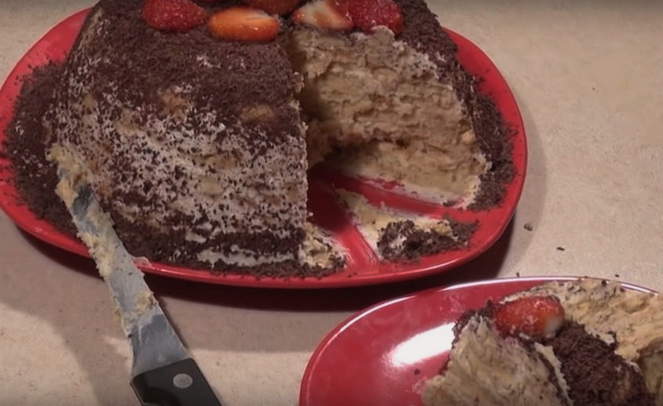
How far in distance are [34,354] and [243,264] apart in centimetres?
40

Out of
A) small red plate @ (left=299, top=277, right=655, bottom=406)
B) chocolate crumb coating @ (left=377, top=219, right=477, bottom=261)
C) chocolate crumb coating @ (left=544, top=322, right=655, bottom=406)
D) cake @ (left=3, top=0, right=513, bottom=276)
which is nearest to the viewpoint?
chocolate crumb coating @ (left=544, top=322, right=655, bottom=406)

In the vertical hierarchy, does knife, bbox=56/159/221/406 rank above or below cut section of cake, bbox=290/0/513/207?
below

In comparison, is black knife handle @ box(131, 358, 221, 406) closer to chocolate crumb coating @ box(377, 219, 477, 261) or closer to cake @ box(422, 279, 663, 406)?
cake @ box(422, 279, 663, 406)

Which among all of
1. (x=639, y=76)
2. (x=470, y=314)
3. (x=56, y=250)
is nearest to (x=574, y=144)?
(x=639, y=76)

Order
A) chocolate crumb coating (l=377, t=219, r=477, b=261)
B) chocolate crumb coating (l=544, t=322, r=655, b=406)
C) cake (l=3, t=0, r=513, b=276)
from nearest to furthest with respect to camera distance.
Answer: chocolate crumb coating (l=544, t=322, r=655, b=406)
cake (l=3, t=0, r=513, b=276)
chocolate crumb coating (l=377, t=219, r=477, b=261)

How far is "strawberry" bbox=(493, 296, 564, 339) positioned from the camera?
148 centimetres

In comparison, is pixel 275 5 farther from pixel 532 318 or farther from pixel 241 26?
pixel 532 318

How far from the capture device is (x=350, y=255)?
1.84 m

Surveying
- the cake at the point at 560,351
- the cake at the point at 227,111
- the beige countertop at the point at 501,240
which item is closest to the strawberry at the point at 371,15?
the cake at the point at 227,111

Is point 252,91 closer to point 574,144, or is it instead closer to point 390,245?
point 390,245

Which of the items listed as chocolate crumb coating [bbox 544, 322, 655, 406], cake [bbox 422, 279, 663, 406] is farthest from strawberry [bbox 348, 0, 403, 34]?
chocolate crumb coating [bbox 544, 322, 655, 406]

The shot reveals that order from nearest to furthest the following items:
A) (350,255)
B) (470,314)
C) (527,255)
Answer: (470,314) < (350,255) < (527,255)

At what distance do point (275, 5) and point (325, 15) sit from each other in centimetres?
10

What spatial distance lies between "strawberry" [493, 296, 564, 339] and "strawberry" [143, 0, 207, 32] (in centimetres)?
76
